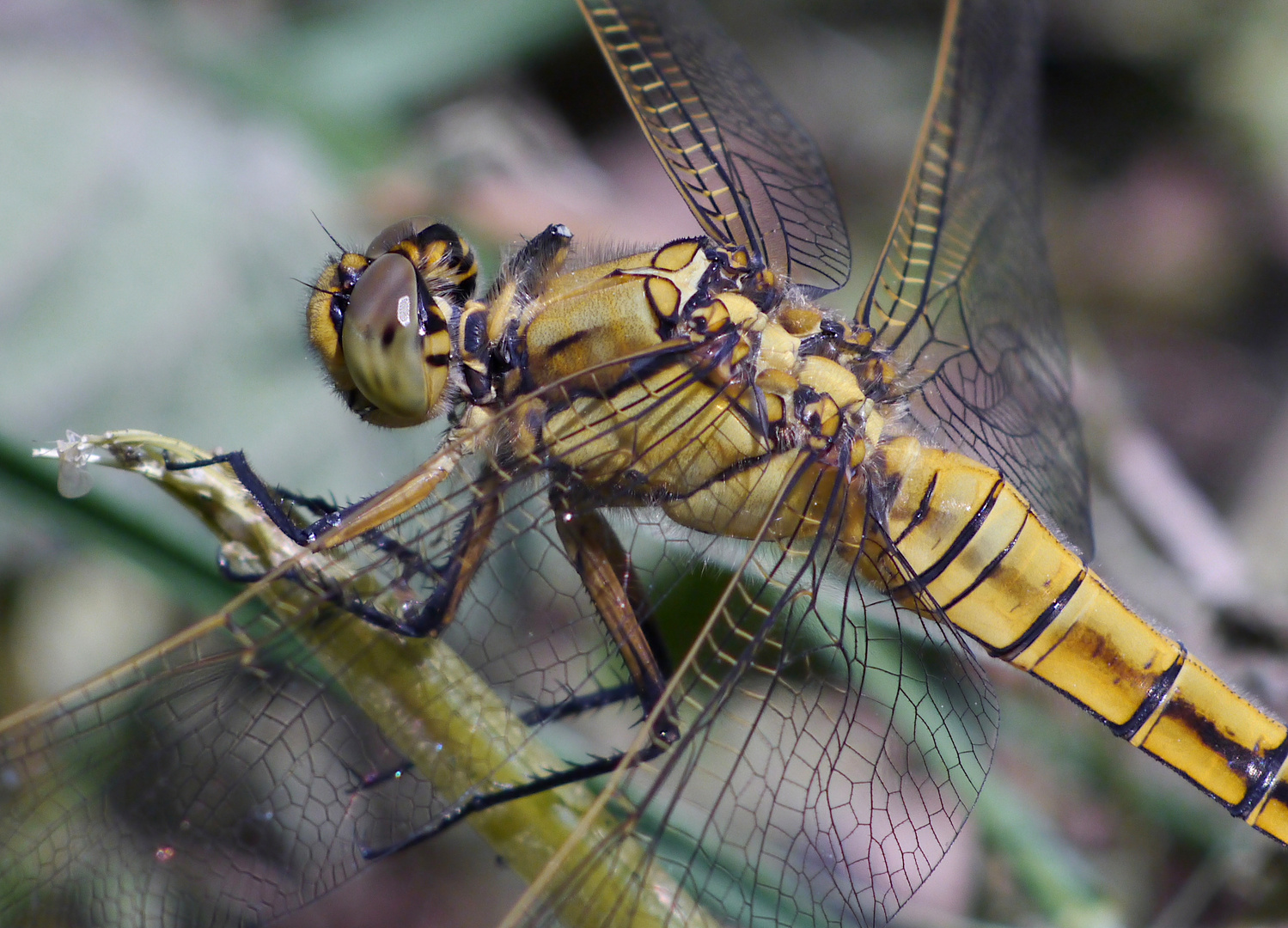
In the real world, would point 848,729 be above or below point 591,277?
below

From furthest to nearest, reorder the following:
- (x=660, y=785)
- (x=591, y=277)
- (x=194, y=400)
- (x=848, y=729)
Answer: (x=194, y=400) < (x=591, y=277) < (x=848, y=729) < (x=660, y=785)

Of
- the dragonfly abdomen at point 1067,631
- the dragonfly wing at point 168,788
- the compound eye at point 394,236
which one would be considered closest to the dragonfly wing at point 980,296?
the dragonfly abdomen at point 1067,631

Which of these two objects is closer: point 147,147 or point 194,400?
point 194,400

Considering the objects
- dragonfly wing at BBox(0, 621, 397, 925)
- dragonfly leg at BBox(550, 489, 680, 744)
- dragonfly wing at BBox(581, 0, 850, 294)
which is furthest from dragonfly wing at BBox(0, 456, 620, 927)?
dragonfly wing at BBox(581, 0, 850, 294)

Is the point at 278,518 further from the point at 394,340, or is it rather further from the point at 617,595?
the point at 617,595

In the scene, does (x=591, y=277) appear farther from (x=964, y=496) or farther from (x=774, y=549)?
(x=964, y=496)

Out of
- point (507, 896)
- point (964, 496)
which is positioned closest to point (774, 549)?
point (964, 496)

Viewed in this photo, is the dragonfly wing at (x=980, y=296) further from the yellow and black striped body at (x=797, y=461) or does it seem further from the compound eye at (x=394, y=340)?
the compound eye at (x=394, y=340)
